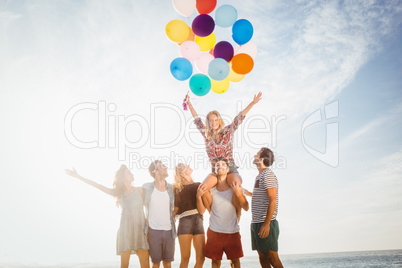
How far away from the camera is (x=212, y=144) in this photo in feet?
12.9

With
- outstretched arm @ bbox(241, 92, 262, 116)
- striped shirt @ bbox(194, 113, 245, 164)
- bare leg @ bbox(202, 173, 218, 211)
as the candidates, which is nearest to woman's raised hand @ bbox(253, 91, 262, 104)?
outstretched arm @ bbox(241, 92, 262, 116)

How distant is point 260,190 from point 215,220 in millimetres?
674

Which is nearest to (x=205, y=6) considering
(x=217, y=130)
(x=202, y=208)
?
(x=217, y=130)

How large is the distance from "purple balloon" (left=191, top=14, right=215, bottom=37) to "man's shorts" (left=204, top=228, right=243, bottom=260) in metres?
2.96

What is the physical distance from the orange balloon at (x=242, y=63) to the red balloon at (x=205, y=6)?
946 millimetres

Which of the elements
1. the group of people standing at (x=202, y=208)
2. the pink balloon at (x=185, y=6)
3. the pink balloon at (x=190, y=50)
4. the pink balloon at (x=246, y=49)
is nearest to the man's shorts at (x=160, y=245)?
the group of people standing at (x=202, y=208)

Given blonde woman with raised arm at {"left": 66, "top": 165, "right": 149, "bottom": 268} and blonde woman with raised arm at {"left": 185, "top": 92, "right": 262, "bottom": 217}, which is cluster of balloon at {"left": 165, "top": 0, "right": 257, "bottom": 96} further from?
blonde woman with raised arm at {"left": 66, "top": 165, "right": 149, "bottom": 268}

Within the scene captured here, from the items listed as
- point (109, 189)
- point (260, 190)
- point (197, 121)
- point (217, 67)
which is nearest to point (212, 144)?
point (197, 121)

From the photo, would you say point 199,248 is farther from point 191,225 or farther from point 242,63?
point 242,63

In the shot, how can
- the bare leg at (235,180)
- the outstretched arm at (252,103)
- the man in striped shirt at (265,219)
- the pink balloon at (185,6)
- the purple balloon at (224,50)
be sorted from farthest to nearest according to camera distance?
1. the pink balloon at (185,6)
2. the purple balloon at (224,50)
3. the outstretched arm at (252,103)
4. the bare leg at (235,180)
5. the man in striped shirt at (265,219)

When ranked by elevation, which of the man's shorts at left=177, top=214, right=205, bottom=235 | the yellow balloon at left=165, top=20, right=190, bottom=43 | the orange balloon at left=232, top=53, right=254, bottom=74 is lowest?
the man's shorts at left=177, top=214, right=205, bottom=235

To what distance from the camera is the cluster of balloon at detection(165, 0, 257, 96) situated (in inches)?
169

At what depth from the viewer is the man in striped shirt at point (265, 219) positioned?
3.34 m

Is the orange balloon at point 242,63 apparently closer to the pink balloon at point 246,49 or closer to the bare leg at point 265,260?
the pink balloon at point 246,49
